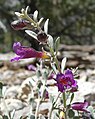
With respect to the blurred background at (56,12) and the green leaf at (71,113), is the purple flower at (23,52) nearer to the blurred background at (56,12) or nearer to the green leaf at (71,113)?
the green leaf at (71,113)

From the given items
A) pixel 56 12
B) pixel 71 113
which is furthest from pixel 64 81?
pixel 56 12

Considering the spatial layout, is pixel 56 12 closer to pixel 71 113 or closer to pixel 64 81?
pixel 71 113

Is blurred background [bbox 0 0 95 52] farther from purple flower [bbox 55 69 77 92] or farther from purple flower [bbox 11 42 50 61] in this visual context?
purple flower [bbox 55 69 77 92]

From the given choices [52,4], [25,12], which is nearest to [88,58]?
[52,4]

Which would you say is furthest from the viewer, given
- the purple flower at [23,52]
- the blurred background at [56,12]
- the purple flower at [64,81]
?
the blurred background at [56,12]

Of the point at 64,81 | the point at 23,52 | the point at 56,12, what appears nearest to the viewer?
the point at 64,81

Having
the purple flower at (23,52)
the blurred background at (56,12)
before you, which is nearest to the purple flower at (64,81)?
the purple flower at (23,52)

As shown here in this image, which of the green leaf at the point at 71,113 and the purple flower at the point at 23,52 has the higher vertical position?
the purple flower at the point at 23,52

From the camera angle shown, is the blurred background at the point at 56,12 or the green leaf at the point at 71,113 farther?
the blurred background at the point at 56,12

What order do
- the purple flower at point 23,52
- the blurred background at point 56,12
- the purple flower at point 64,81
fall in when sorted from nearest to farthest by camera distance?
the purple flower at point 64,81
the purple flower at point 23,52
the blurred background at point 56,12

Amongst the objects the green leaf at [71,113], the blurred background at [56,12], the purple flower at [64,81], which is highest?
the blurred background at [56,12]

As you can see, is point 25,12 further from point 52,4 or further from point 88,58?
point 52,4
